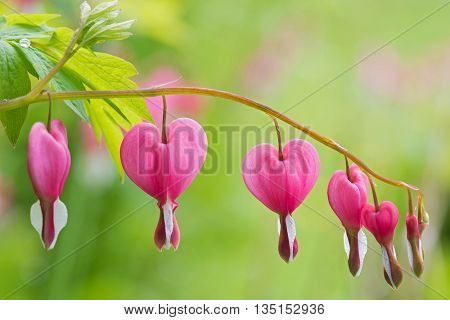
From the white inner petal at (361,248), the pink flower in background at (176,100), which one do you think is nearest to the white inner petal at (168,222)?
the white inner petal at (361,248)

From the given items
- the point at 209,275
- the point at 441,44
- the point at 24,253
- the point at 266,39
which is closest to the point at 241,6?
the point at 266,39

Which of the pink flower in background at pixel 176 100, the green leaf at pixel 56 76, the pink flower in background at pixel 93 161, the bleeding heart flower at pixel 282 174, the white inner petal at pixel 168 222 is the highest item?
the pink flower in background at pixel 176 100

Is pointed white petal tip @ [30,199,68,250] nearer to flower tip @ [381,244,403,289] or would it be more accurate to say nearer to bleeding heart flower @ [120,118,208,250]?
bleeding heart flower @ [120,118,208,250]

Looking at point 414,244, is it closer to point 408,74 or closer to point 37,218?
point 37,218

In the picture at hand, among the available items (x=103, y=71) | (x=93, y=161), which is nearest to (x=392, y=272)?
(x=103, y=71)

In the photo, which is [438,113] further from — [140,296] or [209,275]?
[140,296]

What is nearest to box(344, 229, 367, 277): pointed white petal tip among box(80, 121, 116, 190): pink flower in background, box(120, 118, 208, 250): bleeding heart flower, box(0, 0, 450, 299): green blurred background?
Result: box(120, 118, 208, 250): bleeding heart flower

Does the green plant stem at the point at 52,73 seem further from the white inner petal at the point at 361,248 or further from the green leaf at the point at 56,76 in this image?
the white inner petal at the point at 361,248
